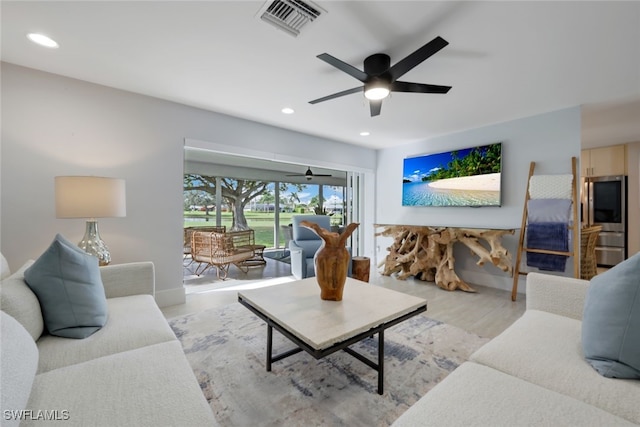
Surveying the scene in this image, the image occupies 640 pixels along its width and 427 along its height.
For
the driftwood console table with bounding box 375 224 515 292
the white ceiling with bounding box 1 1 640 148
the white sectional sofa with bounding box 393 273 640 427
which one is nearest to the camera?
the white sectional sofa with bounding box 393 273 640 427

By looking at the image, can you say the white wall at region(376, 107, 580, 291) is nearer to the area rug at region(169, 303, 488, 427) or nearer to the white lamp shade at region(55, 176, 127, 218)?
the area rug at region(169, 303, 488, 427)

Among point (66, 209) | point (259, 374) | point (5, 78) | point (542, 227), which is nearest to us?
point (259, 374)

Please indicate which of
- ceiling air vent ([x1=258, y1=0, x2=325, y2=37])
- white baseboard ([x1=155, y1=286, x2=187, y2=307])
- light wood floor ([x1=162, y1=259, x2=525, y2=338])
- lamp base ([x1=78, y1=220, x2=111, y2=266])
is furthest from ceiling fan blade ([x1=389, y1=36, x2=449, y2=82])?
white baseboard ([x1=155, y1=286, x2=187, y2=307])

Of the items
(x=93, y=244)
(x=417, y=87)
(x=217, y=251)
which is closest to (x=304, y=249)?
(x=217, y=251)

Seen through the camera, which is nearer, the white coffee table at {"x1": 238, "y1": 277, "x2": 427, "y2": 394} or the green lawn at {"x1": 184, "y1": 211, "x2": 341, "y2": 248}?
the white coffee table at {"x1": 238, "y1": 277, "x2": 427, "y2": 394}

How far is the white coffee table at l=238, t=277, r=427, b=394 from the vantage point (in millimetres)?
1344

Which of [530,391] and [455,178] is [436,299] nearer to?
[455,178]

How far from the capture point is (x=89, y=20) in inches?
67.9

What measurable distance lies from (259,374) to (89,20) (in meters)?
2.58

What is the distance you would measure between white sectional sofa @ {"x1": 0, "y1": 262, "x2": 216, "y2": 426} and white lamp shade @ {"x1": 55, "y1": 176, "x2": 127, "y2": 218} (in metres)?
0.87

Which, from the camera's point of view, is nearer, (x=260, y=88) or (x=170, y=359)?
(x=170, y=359)

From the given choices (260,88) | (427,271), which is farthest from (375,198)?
(260,88)

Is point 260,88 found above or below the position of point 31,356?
above

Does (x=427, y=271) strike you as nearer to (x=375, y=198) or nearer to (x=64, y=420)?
(x=375, y=198)
